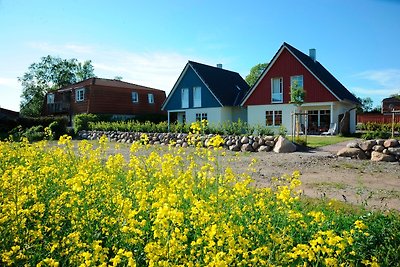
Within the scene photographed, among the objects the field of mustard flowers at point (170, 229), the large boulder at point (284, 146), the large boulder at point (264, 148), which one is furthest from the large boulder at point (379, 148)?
the field of mustard flowers at point (170, 229)

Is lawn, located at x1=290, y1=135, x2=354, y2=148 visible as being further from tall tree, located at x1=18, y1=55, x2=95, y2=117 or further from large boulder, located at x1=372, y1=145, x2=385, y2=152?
tall tree, located at x1=18, y1=55, x2=95, y2=117

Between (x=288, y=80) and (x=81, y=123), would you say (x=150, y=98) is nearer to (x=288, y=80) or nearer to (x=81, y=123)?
(x=81, y=123)

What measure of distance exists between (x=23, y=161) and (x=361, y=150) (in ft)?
34.6

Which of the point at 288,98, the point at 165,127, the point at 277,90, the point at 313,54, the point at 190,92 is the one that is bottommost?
the point at 165,127

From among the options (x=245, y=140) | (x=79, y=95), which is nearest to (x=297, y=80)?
(x=245, y=140)

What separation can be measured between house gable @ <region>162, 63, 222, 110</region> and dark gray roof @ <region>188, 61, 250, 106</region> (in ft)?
1.29

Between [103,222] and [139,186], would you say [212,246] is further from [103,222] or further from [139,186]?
[139,186]

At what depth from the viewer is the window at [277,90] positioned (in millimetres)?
25886

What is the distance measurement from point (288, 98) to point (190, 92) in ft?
29.4

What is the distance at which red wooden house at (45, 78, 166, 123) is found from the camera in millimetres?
34812

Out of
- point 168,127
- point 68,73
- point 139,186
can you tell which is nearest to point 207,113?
point 168,127

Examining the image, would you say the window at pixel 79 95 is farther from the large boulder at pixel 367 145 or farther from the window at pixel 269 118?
the large boulder at pixel 367 145

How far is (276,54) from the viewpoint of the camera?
25.5m

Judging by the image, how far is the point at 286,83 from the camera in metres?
25.5
